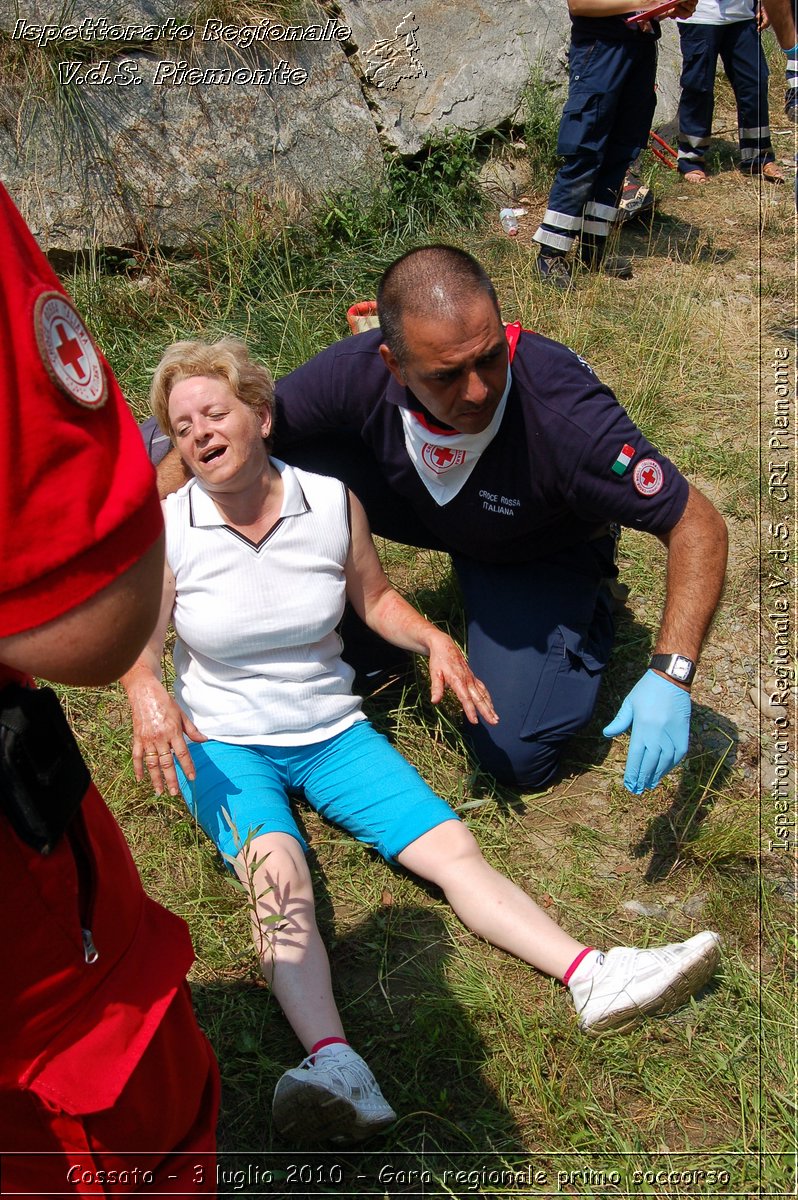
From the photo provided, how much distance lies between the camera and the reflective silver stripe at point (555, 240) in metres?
5.19

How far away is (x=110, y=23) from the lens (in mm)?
4645

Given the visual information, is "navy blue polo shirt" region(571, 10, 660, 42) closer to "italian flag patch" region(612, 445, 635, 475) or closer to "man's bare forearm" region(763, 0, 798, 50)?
"man's bare forearm" region(763, 0, 798, 50)

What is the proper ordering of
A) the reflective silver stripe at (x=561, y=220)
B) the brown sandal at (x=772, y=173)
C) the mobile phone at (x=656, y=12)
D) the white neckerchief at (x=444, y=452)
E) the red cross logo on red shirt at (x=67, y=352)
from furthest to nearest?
1. the brown sandal at (x=772, y=173)
2. the reflective silver stripe at (x=561, y=220)
3. the mobile phone at (x=656, y=12)
4. the white neckerchief at (x=444, y=452)
5. the red cross logo on red shirt at (x=67, y=352)

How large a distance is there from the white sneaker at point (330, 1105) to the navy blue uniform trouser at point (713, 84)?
6271 mm

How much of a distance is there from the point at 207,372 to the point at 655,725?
1398 mm

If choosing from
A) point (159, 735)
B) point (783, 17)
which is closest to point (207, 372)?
point (159, 735)

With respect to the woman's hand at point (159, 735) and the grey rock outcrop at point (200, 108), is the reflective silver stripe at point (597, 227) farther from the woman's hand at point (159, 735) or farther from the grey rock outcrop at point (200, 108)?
the woman's hand at point (159, 735)

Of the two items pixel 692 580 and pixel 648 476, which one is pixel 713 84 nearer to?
pixel 648 476

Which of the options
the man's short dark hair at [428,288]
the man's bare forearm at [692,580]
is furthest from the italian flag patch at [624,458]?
the man's short dark hair at [428,288]

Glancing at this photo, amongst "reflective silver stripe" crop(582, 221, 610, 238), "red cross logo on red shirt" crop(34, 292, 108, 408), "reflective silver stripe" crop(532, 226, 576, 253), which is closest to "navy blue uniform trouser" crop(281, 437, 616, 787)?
"red cross logo on red shirt" crop(34, 292, 108, 408)

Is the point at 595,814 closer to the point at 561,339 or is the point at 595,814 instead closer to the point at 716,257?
the point at 561,339

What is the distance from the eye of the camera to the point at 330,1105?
1.92 metres

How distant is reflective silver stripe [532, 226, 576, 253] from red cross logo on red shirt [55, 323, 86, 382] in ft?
15.5

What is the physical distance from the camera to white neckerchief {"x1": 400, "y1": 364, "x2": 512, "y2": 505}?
2.64 metres
